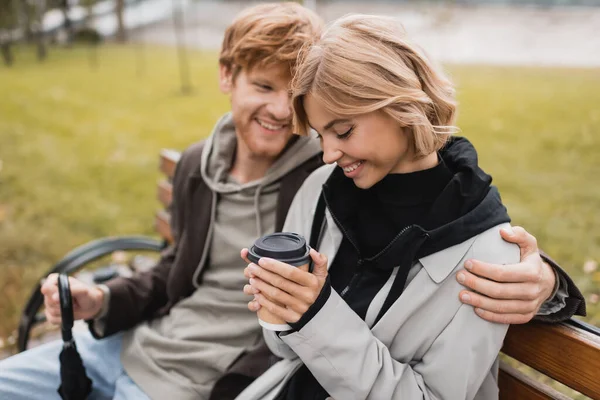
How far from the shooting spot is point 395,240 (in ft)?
4.97

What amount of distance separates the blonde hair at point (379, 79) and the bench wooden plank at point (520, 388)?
0.77 m

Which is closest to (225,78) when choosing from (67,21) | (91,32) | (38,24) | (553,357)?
(553,357)

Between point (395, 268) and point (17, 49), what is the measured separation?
13.5 m

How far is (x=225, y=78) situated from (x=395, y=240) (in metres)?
1.03

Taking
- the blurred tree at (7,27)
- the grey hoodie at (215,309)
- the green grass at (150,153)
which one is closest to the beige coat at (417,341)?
the grey hoodie at (215,309)

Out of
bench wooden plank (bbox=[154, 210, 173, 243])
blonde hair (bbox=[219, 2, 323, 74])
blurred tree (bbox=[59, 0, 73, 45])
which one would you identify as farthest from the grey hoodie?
blurred tree (bbox=[59, 0, 73, 45])

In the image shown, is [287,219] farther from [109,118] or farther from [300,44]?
[109,118]

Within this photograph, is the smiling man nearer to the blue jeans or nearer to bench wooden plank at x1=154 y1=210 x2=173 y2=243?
the blue jeans

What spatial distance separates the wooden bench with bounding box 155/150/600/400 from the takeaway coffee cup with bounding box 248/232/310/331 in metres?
0.72

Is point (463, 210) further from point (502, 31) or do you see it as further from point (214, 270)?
point (502, 31)

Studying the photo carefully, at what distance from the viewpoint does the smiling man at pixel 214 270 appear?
1964 millimetres

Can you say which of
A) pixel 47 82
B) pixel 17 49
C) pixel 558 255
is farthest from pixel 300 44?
pixel 17 49

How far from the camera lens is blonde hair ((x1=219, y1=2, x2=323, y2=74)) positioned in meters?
1.90

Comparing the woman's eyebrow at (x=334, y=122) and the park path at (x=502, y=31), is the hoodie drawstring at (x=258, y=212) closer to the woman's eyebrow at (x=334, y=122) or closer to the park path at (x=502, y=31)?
the woman's eyebrow at (x=334, y=122)
